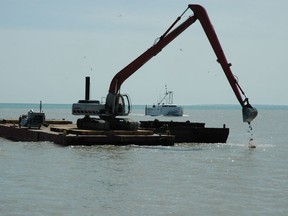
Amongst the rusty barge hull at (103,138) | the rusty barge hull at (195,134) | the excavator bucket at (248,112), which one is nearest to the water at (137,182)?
the rusty barge hull at (103,138)

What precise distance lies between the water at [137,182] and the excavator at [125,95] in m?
5.34

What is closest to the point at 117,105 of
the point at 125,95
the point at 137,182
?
the point at 125,95

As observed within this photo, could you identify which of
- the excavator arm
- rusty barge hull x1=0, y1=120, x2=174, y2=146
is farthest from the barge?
the excavator arm

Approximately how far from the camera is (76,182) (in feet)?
112

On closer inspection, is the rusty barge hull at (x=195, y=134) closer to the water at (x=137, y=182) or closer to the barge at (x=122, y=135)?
the barge at (x=122, y=135)

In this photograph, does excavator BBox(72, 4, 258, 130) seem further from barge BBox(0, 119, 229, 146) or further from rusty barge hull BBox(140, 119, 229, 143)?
rusty barge hull BBox(140, 119, 229, 143)

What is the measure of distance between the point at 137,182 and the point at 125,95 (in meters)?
26.5

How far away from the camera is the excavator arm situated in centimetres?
5938

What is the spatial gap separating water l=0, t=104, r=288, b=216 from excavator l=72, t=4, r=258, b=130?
17.5 feet

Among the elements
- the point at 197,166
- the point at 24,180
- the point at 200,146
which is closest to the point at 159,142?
the point at 200,146

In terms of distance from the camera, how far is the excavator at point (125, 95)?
5953 cm

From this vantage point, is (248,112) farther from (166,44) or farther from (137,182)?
(137,182)

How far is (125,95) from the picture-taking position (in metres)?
60.6

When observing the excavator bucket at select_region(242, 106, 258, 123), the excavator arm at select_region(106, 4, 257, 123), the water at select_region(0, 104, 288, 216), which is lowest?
the water at select_region(0, 104, 288, 216)
